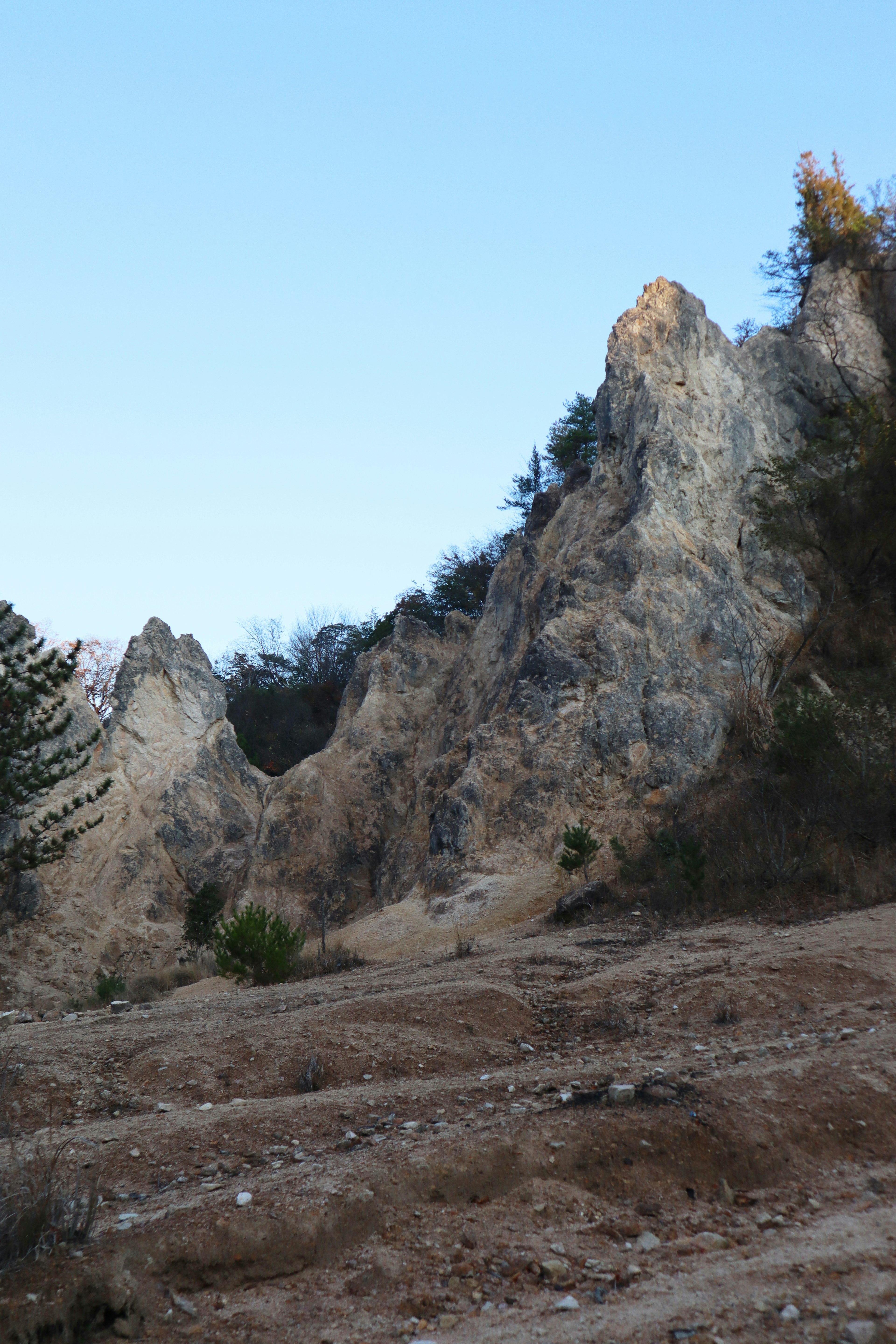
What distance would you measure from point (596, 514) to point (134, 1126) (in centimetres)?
1562

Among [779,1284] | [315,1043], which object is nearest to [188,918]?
[315,1043]

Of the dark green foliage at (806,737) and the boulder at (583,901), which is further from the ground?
the dark green foliage at (806,737)

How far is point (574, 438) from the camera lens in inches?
1179

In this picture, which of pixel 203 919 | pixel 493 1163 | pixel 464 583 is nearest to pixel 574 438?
pixel 464 583

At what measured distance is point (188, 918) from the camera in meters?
17.0

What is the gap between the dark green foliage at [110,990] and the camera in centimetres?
1285

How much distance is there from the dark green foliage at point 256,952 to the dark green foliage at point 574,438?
69.0ft

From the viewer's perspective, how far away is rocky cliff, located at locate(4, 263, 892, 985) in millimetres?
14695

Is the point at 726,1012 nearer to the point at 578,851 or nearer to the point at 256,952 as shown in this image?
the point at 256,952

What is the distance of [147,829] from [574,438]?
18.8 metres

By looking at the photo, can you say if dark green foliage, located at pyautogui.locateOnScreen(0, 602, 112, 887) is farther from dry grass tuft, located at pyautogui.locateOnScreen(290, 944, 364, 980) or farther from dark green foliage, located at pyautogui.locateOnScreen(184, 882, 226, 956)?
dark green foliage, located at pyautogui.locateOnScreen(184, 882, 226, 956)

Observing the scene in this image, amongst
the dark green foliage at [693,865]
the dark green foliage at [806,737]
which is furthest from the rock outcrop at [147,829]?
the dark green foliage at [806,737]

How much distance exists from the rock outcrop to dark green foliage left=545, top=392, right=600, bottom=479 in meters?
14.6

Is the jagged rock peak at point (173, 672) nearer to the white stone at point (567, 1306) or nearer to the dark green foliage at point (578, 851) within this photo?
the dark green foliage at point (578, 851)
